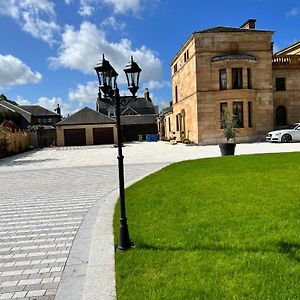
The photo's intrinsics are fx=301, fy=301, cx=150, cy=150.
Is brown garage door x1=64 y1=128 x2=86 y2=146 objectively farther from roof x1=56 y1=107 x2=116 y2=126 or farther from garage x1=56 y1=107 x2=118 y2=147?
roof x1=56 y1=107 x2=116 y2=126

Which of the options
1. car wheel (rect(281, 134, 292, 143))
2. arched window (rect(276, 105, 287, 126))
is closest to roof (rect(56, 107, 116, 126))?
arched window (rect(276, 105, 287, 126))

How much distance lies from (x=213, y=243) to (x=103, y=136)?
119ft

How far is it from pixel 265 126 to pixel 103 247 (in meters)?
27.2

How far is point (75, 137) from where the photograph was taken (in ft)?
128

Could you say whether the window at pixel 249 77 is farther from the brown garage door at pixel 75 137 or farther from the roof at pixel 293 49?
the brown garage door at pixel 75 137

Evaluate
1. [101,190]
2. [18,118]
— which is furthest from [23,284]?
[18,118]

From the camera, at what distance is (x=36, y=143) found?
39.3 m

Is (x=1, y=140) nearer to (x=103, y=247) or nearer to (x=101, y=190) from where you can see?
(x=101, y=190)

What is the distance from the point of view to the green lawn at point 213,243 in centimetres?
306

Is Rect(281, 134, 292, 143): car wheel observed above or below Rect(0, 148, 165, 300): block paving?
above

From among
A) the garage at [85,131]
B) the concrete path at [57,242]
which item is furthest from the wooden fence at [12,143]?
the concrete path at [57,242]

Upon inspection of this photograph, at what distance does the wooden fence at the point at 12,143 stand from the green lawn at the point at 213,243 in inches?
748

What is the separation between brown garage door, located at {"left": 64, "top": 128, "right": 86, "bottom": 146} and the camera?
128 feet

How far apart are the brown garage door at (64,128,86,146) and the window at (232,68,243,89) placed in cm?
2037
